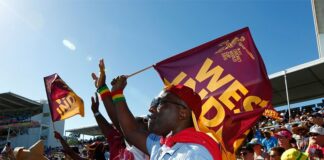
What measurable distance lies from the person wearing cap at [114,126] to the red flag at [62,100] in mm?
2429

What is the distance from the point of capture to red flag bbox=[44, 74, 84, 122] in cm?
598

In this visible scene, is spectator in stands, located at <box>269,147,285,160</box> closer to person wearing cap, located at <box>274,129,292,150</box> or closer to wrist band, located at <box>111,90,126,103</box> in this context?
person wearing cap, located at <box>274,129,292,150</box>

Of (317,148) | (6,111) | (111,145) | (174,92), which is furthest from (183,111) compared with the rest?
(6,111)

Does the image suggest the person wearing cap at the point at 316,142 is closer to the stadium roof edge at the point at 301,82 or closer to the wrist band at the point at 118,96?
the wrist band at the point at 118,96

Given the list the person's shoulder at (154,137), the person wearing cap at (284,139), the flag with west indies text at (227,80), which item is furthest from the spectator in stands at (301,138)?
the person's shoulder at (154,137)

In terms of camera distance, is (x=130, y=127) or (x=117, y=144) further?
(x=117, y=144)

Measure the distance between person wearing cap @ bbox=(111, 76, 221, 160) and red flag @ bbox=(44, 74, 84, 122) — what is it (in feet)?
12.6

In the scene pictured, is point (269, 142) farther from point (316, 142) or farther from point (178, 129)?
point (178, 129)

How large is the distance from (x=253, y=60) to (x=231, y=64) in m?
0.27

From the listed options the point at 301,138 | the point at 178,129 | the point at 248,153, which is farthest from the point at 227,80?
the point at 301,138

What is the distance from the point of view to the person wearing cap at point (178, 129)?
5.77 feet

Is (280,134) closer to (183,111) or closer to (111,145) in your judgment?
(111,145)

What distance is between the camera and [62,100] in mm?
6180

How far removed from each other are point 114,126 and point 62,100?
3.28m
